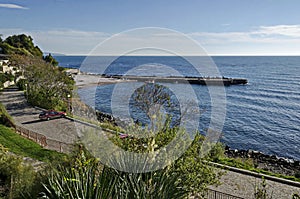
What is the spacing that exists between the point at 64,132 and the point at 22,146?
5488 millimetres

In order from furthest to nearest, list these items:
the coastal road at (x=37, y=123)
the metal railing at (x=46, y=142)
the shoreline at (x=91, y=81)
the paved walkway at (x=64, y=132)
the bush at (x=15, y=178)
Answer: the shoreline at (x=91, y=81) < the coastal road at (x=37, y=123) < the metal railing at (x=46, y=142) < the paved walkway at (x=64, y=132) < the bush at (x=15, y=178)

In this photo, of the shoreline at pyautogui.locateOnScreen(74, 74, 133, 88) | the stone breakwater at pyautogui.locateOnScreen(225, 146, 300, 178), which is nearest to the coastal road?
the stone breakwater at pyautogui.locateOnScreen(225, 146, 300, 178)

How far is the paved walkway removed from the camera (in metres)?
12.3

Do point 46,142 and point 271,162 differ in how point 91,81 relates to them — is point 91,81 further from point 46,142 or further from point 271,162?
point 271,162

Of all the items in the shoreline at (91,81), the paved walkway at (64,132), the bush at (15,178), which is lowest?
the paved walkway at (64,132)

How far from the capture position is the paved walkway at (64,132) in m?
12.3

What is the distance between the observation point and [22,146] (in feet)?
53.2

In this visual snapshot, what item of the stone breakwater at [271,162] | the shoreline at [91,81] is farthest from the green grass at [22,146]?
the shoreline at [91,81]

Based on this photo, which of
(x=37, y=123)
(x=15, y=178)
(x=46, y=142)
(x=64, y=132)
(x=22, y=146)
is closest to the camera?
(x=15, y=178)

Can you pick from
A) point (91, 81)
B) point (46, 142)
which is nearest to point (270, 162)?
point (46, 142)

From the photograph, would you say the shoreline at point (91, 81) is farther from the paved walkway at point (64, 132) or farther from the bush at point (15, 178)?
the bush at point (15, 178)

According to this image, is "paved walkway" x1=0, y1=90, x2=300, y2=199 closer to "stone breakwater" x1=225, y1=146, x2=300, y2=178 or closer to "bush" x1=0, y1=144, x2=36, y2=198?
"bush" x1=0, y1=144, x2=36, y2=198

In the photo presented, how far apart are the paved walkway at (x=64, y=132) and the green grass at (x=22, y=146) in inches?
71.2

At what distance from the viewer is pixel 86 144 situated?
9508mm
